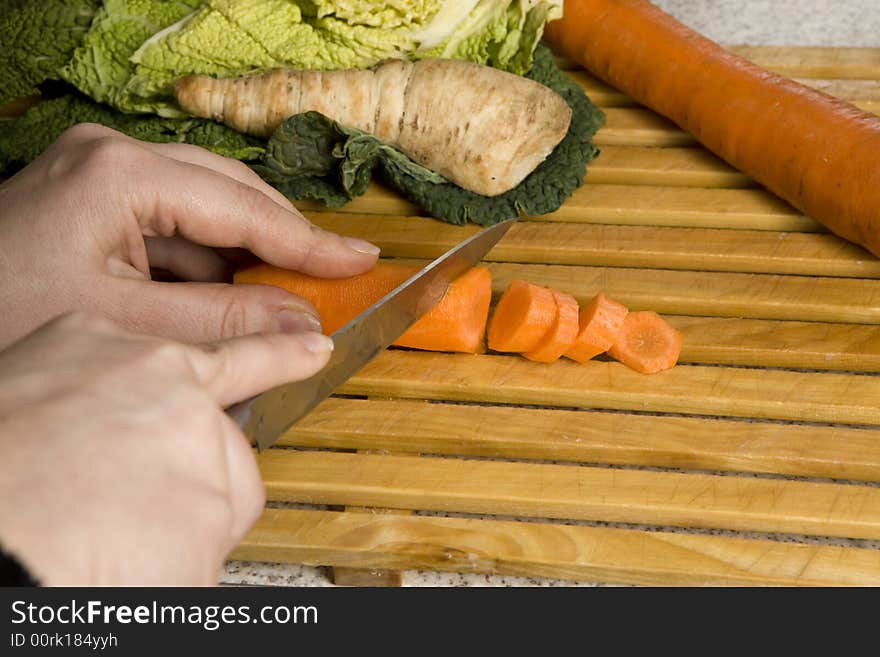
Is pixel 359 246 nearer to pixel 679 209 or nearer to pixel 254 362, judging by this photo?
pixel 254 362

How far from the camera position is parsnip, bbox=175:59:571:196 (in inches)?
72.0

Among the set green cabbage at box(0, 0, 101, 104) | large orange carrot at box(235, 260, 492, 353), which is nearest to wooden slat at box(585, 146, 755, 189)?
large orange carrot at box(235, 260, 492, 353)

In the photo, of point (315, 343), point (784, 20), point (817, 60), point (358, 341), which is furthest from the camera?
point (784, 20)

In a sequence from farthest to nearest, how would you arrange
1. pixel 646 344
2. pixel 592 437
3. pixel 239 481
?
pixel 646 344 < pixel 592 437 < pixel 239 481

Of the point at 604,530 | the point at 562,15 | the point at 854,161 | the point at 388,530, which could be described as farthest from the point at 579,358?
the point at 562,15

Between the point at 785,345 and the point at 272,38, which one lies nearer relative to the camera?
the point at 785,345

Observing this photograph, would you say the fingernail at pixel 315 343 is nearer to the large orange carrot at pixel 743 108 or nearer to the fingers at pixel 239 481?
the fingers at pixel 239 481

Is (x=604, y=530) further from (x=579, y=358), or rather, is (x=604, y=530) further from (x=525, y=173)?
(x=525, y=173)

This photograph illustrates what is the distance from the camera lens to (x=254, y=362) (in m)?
0.94

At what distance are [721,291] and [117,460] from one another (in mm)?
1234

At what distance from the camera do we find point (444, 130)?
6.06ft

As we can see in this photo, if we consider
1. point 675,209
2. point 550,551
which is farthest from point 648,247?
point 550,551
